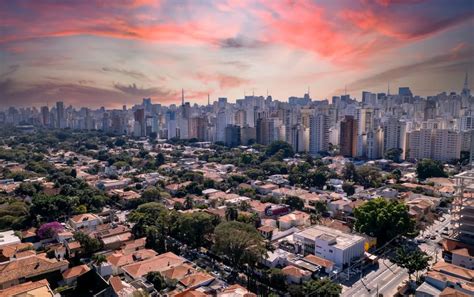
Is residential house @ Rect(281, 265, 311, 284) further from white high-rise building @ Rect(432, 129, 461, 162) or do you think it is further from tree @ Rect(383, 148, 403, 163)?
white high-rise building @ Rect(432, 129, 461, 162)

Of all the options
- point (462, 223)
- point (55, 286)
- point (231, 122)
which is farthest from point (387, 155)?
point (55, 286)

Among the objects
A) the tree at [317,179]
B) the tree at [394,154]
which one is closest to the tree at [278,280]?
the tree at [317,179]

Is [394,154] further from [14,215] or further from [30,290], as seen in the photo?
[30,290]

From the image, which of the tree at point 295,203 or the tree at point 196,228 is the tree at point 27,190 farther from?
the tree at point 295,203

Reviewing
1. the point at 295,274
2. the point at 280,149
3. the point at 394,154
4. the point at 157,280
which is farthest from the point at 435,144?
the point at 157,280

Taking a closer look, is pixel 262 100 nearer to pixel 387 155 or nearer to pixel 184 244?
pixel 387 155

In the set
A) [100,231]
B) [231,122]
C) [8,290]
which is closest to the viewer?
[8,290]

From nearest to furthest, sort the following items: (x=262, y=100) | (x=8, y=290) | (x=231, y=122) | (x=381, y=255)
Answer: (x=8, y=290) → (x=381, y=255) → (x=231, y=122) → (x=262, y=100)
